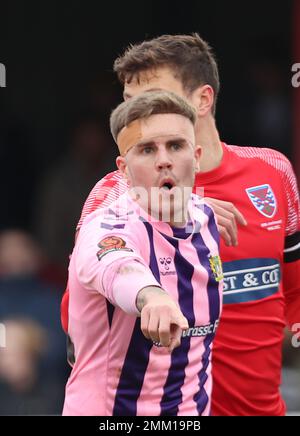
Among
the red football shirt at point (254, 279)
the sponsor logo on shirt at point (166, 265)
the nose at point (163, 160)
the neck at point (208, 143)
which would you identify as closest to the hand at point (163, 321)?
the sponsor logo on shirt at point (166, 265)

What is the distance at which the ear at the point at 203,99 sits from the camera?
3820 millimetres

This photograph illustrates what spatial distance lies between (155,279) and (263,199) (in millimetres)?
1095

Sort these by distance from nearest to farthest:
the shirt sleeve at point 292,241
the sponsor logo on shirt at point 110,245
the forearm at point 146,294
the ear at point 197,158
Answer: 1. the forearm at point 146,294
2. the sponsor logo on shirt at point 110,245
3. the ear at point 197,158
4. the shirt sleeve at point 292,241

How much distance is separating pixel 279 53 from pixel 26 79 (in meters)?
1.74

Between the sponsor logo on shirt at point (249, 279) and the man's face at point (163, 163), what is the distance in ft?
2.42

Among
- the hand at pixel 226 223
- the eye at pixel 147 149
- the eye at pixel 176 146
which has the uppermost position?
the eye at pixel 176 146

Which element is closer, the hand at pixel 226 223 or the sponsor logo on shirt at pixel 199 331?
the sponsor logo on shirt at pixel 199 331

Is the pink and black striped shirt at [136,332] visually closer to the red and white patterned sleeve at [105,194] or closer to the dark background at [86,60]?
the red and white patterned sleeve at [105,194]

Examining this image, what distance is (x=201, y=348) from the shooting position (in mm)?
3100

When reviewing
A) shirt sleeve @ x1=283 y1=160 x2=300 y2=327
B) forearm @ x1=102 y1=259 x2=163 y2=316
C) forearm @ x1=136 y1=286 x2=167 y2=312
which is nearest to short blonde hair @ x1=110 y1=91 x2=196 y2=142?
forearm @ x1=102 y1=259 x2=163 y2=316

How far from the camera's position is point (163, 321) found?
2.52m

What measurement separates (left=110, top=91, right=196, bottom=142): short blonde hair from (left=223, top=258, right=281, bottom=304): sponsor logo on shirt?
2.50 ft

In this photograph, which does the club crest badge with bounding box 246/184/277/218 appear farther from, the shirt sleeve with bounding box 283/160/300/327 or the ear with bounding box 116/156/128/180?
the ear with bounding box 116/156/128/180

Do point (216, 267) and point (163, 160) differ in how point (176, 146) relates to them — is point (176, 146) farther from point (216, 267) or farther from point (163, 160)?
point (216, 267)
